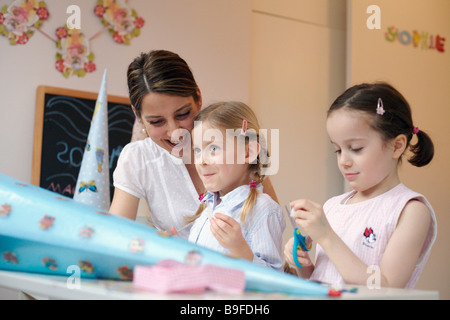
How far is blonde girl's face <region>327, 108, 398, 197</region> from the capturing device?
3.46 feet

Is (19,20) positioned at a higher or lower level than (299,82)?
higher

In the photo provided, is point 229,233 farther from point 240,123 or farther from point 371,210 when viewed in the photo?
point 240,123

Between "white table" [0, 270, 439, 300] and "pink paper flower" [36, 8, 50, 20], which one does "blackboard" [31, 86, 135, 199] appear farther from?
"white table" [0, 270, 439, 300]

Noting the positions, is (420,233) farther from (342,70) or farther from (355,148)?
(342,70)

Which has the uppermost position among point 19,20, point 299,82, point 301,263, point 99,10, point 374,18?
point 374,18

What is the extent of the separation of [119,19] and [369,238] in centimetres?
208

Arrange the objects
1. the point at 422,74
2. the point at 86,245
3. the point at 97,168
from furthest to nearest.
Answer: the point at 422,74
the point at 97,168
the point at 86,245

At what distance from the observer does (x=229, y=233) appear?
998 mm

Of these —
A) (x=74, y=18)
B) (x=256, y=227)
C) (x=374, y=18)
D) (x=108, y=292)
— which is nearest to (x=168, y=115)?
(x=256, y=227)

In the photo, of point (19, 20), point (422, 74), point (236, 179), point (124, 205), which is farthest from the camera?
point (422, 74)

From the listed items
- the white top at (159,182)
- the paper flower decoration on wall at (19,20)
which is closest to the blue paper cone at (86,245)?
the white top at (159,182)

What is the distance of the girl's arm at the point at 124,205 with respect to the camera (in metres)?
1.60

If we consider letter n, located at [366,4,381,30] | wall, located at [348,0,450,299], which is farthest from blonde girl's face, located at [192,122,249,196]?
letter n, located at [366,4,381,30]
